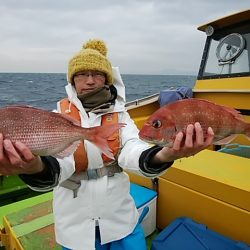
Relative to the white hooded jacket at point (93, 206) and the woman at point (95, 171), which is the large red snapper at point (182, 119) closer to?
the woman at point (95, 171)

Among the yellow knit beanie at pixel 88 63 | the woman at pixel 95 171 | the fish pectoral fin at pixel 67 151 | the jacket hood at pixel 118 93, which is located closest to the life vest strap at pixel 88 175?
the woman at pixel 95 171

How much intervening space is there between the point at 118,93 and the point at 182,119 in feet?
2.82

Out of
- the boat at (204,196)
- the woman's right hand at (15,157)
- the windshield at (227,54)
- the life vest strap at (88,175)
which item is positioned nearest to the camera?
the woman's right hand at (15,157)

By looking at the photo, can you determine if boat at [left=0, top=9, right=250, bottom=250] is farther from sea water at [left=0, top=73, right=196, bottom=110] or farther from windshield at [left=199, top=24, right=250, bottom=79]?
sea water at [left=0, top=73, right=196, bottom=110]

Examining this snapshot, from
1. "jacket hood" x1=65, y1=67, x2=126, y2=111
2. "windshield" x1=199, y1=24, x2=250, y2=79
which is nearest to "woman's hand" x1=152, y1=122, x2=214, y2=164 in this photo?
"jacket hood" x1=65, y1=67, x2=126, y2=111

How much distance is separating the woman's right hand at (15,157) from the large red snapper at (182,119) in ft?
2.22

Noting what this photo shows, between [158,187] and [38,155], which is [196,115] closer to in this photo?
[38,155]

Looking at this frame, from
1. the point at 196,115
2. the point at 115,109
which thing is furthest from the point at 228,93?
the point at 196,115

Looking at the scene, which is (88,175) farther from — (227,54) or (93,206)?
(227,54)

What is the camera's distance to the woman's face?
2.24 m

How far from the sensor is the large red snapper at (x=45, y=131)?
167cm

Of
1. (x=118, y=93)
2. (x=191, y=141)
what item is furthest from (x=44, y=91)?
(x=191, y=141)

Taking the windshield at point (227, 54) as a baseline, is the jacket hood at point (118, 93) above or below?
below

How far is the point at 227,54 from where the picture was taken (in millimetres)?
5211
